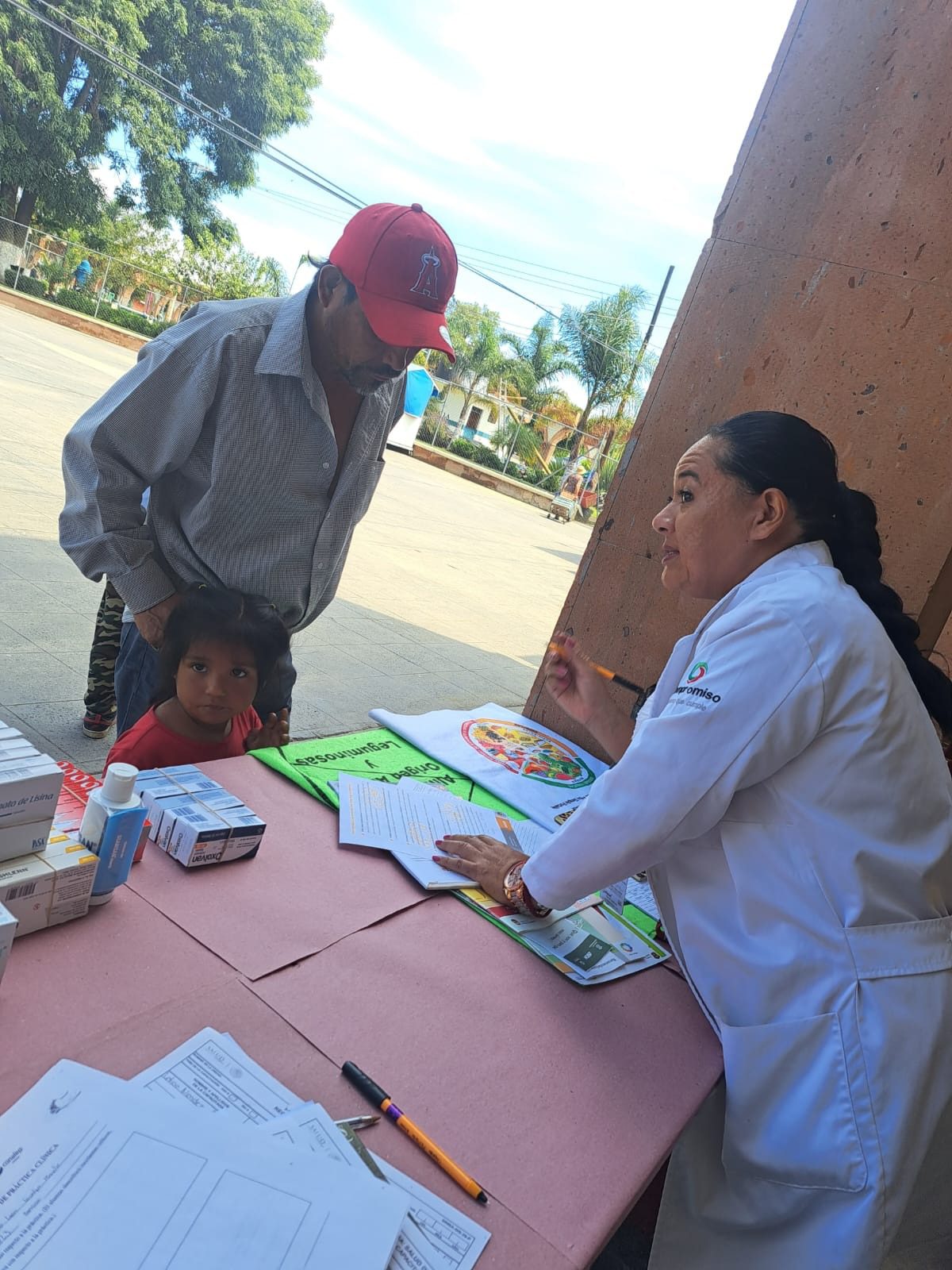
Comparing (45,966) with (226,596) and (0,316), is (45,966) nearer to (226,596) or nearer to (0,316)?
(226,596)

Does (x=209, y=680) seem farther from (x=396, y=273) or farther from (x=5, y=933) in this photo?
(x=5, y=933)

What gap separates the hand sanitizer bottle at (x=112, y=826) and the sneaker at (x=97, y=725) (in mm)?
2136

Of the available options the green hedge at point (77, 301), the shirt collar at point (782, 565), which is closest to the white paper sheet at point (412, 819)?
the shirt collar at point (782, 565)

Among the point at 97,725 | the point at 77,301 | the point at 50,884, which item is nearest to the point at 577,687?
the point at 50,884

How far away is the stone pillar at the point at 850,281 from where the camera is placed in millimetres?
2324

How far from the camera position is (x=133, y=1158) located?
86cm

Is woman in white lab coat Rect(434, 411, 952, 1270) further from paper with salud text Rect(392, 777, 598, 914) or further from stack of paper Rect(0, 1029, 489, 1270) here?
stack of paper Rect(0, 1029, 489, 1270)

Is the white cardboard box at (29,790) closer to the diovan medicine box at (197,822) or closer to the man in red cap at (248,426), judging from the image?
the diovan medicine box at (197,822)

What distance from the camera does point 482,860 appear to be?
5.46ft

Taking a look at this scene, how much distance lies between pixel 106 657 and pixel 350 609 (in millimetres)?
3214

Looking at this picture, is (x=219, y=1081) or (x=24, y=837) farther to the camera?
(x=24, y=837)

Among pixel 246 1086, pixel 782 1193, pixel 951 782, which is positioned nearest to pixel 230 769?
pixel 246 1086

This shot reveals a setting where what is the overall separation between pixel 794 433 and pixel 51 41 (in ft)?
90.1

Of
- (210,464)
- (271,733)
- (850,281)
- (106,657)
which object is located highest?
(850,281)
